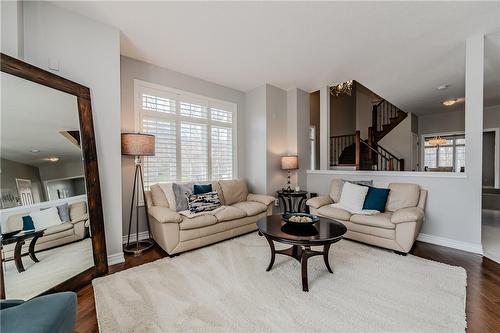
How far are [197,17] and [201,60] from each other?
1013 mm

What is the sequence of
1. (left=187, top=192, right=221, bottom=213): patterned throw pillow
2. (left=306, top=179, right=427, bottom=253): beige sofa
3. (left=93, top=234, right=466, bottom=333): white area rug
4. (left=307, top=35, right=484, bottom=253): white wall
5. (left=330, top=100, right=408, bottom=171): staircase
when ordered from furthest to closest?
(left=330, top=100, right=408, bottom=171): staircase
(left=187, top=192, right=221, bottom=213): patterned throw pillow
(left=307, top=35, right=484, bottom=253): white wall
(left=306, top=179, right=427, bottom=253): beige sofa
(left=93, top=234, right=466, bottom=333): white area rug

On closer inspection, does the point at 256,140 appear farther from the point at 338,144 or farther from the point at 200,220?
the point at 338,144

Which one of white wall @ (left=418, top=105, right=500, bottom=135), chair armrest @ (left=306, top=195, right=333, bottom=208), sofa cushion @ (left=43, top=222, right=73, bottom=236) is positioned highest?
white wall @ (left=418, top=105, right=500, bottom=135)

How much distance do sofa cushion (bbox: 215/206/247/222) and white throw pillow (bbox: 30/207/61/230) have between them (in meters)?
1.78

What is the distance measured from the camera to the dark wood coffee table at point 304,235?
2.08m

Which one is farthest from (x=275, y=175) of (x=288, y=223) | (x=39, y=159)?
(x=39, y=159)

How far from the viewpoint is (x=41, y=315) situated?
935 mm

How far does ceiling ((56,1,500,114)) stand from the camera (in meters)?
2.38

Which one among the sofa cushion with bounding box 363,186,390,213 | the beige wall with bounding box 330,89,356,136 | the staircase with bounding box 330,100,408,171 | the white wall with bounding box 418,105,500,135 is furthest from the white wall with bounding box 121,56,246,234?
the white wall with bounding box 418,105,500,135

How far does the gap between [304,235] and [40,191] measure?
8.02 feet

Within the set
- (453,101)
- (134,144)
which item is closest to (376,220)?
(134,144)

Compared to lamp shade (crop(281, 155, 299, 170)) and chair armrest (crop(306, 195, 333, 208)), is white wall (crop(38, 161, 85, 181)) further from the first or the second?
lamp shade (crop(281, 155, 299, 170))

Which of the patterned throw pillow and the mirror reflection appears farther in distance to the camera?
the patterned throw pillow

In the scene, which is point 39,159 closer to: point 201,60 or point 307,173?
point 201,60
